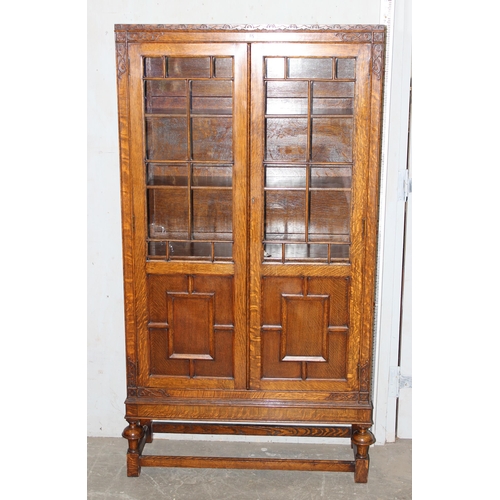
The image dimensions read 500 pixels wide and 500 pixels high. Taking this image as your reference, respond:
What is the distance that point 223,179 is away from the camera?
2.90 metres

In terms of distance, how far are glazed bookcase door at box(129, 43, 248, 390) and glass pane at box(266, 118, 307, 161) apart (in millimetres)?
210

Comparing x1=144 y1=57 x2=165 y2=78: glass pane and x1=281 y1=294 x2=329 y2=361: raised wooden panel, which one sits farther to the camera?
x1=281 y1=294 x2=329 y2=361: raised wooden panel

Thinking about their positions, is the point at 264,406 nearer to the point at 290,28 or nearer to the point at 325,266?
the point at 325,266

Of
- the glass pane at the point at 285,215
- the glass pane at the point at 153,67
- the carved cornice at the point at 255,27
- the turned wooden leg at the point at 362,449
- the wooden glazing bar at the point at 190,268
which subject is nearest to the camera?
the carved cornice at the point at 255,27

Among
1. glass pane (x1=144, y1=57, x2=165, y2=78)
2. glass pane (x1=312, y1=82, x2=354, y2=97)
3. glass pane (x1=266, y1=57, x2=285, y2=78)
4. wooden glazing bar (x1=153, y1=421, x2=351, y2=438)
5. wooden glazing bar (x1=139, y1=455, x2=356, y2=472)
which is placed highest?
glass pane (x1=266, y1=57, x2=285, y2=78)

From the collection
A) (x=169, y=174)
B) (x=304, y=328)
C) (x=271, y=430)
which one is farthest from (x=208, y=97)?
(x=271, y=430)

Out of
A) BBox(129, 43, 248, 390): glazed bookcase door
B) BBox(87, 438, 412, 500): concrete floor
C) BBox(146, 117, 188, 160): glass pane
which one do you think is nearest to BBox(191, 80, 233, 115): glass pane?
BBox(129, 43, 248, 390): glazed bookcase door

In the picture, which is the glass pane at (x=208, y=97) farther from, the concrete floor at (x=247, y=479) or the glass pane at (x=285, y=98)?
the concrete floor at (x=247, y=479)

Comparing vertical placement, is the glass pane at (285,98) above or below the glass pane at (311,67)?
below

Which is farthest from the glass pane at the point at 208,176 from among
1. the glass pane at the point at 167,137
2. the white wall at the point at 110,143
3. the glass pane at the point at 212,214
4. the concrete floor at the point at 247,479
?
the concrete floor at the point at 247,479

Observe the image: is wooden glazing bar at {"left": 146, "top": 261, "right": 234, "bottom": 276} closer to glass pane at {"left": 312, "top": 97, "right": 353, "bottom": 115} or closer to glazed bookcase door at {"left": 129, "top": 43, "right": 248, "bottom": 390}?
glazed bookcase door at {"left": 129, "top": 43, "right": 248, "bottom": 390}

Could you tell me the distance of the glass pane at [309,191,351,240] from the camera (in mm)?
2793

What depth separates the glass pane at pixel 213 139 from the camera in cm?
277

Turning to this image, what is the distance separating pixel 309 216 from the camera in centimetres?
282
